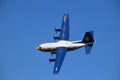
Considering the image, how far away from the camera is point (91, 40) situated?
105m

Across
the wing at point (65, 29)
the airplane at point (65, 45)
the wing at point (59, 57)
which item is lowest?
the wing at point (59, 57)

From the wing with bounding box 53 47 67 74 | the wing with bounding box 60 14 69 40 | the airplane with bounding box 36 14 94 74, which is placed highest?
the wing with bounding box 60 14 69 40

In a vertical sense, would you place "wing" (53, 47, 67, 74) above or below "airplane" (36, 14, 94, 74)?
below

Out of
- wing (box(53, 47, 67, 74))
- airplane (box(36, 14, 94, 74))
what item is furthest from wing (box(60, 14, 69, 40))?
wing (box(53, 47, 67, 74))

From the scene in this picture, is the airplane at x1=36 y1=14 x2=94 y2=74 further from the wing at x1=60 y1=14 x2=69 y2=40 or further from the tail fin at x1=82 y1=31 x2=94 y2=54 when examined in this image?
the wing at x1=60 y1=14 x2=69 y2=40

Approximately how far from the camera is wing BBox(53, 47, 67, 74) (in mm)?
93094

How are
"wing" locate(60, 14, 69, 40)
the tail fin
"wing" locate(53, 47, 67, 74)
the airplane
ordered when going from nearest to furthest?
"wing" locate(53, 47, 67, 74) < the airplane < the tail fin < "wing" locate(60, 14, 69, 40)

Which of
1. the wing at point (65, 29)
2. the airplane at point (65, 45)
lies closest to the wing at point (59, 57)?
the airplane at point (65, 45)

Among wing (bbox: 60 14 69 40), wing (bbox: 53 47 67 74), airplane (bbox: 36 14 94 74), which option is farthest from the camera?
wing (bbox: 60 14 69 40)

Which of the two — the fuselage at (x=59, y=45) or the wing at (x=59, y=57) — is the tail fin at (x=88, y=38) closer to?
the fuselage at (x=59, y=45)

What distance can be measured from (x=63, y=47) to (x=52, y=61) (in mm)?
7793

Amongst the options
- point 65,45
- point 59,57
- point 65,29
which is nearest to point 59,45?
point 65,45

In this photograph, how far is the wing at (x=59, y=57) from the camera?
3665 inches

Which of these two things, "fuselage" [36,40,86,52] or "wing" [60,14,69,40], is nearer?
"fuselage" [36,40,86,52]
